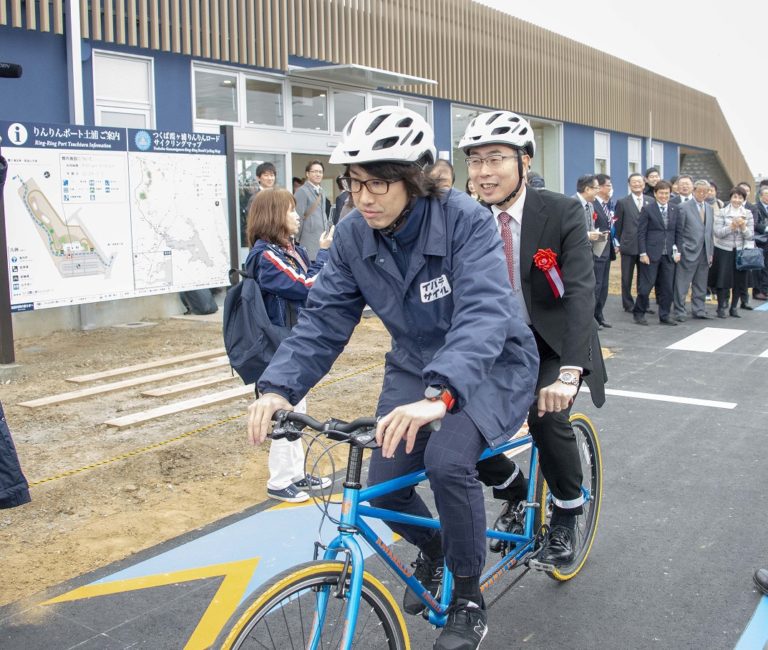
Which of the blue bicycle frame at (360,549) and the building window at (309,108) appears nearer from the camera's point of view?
the blue bicycle frame at (360,549)

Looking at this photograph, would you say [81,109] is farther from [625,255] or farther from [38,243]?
[625,255]

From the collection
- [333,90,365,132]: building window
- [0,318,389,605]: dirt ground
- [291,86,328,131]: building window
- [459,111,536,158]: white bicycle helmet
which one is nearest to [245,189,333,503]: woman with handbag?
[0,318,389,605]: dirt ground

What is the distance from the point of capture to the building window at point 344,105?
16.7 metres

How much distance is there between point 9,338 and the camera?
8602mm

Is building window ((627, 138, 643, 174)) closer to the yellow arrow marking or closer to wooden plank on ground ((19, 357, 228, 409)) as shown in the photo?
wooden plank on ground ((19, 357, 228, 409))

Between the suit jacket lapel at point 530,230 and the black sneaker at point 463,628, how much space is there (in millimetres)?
1390

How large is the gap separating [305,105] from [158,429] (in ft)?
34.4

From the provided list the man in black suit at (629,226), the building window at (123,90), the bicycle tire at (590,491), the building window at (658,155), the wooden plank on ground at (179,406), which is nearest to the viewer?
the bicycle tire at (590,491)

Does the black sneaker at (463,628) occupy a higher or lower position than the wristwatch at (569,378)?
lower

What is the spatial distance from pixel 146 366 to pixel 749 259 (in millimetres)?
9454

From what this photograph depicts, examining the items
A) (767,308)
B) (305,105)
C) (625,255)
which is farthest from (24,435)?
(767,308)

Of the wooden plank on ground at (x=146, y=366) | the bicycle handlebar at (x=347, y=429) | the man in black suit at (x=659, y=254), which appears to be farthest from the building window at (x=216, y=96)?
the bicycle handlebar at (x=347, y=429)

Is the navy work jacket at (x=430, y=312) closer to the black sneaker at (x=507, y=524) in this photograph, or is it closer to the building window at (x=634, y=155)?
the black sneaker at (x=507, y=524)

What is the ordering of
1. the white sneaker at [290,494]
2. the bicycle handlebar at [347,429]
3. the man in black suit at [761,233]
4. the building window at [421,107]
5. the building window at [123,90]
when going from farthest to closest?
the building window at [421,107]
the man in black suit at [761,233]
the building window at [123,90]
the white sneaker at [290,494]
the bicycle handlebar at [347,429]
